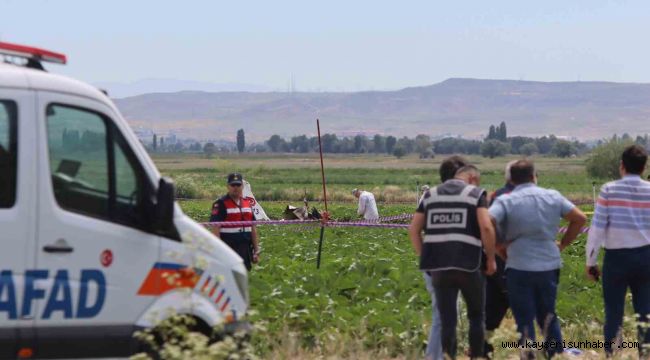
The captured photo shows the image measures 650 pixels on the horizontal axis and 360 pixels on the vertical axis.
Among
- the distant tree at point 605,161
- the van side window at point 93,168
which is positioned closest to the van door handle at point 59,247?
the van side window at point 93,168

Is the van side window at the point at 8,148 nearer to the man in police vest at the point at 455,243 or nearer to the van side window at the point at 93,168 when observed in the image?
the van side window at the point at 93,168

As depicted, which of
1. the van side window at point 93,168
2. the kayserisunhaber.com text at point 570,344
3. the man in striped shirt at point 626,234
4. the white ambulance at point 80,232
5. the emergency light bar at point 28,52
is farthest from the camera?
the man in striped shirt at point 626,234

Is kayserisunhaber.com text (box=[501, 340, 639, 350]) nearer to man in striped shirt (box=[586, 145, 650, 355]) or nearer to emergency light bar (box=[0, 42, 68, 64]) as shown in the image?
man in striped shirt (box=[586, 145, 650, 355])

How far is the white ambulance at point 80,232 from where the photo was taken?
7.57 meters

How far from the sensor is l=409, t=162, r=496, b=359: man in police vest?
9117mm

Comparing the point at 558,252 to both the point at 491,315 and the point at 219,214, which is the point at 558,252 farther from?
the point at 219,214

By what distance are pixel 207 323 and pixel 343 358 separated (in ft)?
6.46

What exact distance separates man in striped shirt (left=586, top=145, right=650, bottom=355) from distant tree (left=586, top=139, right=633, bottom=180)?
3306 inches

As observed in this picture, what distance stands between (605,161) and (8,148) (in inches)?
3586

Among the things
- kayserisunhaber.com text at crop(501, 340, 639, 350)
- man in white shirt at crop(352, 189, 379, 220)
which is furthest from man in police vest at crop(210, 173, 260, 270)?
→ man in white shirt at crop(352, 189, 379, 220)

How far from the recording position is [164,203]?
789 centimetres

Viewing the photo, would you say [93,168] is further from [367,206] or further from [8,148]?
[367,206]

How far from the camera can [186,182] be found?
239 feet

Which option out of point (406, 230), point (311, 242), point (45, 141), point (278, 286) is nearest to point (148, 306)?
point (45, 141)
